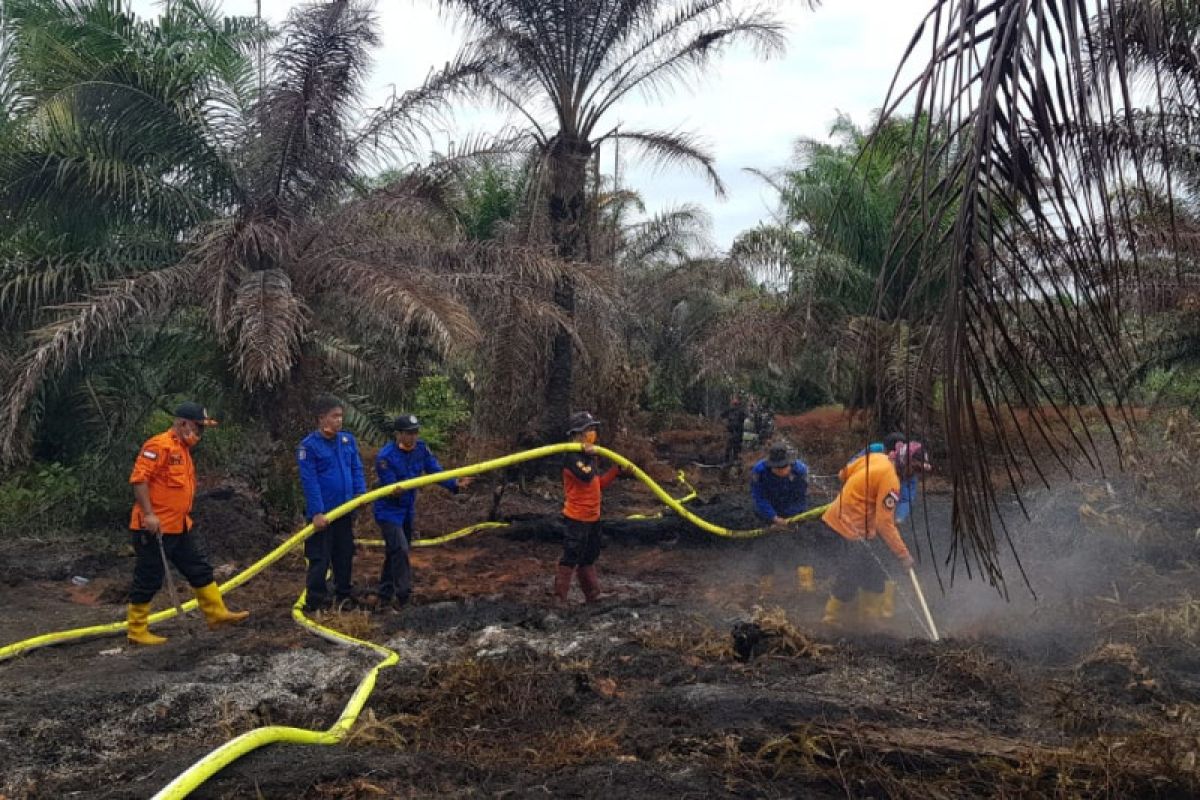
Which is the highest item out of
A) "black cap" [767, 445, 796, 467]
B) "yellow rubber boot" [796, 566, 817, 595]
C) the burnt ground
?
"black cap" [767, 445, 796, 467]

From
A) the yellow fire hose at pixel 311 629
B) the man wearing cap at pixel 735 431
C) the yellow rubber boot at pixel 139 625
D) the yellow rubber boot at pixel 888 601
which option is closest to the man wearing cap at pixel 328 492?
the yellow fire hose at pixel 311 629

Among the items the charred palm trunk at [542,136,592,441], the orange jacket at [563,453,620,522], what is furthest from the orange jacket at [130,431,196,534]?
the charred palm trunk at [542,136,592,441]

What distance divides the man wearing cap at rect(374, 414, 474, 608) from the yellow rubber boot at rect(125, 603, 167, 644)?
5.91 feet

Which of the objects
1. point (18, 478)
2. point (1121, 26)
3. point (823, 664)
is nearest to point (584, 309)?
point (18, 478)

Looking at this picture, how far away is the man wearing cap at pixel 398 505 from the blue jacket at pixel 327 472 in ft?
0.85

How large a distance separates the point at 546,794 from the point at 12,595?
23.7 feet

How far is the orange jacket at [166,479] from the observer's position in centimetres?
716

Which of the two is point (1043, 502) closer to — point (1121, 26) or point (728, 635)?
point (728, 635)

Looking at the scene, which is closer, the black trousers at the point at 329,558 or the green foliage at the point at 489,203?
the black trousers at the point at 329,558

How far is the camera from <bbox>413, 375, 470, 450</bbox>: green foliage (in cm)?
1750

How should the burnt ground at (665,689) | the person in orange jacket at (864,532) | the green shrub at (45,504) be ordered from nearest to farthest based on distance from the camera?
the burnt ground at (665,689) → the person in orange jacket at (864,532) → the green shrub at (45,504)

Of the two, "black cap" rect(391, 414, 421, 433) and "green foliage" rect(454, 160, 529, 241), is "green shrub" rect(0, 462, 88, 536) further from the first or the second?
"green foliage" rect(454, 160, 529, 241)

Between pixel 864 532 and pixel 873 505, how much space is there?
0.28 metres

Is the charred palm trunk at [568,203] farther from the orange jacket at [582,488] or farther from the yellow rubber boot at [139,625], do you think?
the yellow rubber boot at [139,625]
